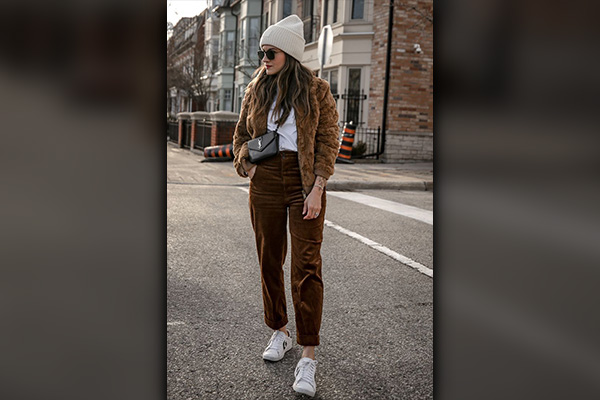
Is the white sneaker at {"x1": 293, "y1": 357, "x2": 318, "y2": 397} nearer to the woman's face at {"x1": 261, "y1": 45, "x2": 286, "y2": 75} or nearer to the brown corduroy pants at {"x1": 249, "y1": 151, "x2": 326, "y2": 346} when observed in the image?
the brown corduroy pants at {"x1": 249, "y1": 151, "x2": 326, "y2": 346}

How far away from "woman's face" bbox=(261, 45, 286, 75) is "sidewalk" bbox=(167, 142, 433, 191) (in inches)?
333

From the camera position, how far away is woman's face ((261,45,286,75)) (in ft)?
9.80

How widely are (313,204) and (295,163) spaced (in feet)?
0.78

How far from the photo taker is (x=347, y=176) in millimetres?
13461

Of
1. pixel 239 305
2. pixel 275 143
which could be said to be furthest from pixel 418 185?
pixel 275 143

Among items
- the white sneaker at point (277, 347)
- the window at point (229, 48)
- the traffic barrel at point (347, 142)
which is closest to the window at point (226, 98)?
the window at point (229, 48)

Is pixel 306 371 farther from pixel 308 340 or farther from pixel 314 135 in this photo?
pixel 314 135

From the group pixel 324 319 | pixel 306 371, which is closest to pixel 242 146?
pixel 306 371
